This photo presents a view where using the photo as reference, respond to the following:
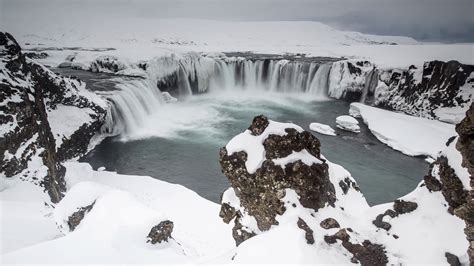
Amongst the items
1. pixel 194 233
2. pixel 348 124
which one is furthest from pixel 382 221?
pixel 348 124

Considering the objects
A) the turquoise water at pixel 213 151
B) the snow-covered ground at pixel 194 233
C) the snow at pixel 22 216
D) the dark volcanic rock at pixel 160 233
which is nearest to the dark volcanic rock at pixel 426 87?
the turquoise water at pixel 213 151

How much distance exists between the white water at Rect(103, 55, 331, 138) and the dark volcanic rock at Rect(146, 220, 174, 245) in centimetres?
1823

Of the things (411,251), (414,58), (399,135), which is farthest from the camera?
(414,58)

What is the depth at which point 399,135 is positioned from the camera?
71.9ft

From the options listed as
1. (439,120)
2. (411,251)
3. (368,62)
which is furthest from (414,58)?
(411,251)

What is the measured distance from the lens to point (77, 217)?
8.62 meters

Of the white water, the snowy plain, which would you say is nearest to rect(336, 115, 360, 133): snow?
the white water

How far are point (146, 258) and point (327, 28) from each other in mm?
127874

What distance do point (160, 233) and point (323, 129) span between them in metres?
17.8

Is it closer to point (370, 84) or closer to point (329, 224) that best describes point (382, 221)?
point (329, 224)

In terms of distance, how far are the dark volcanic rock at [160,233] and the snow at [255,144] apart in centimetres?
272

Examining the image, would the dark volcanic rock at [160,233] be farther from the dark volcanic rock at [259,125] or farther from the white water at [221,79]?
the white water at [221,79]

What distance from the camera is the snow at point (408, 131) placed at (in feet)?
65.3

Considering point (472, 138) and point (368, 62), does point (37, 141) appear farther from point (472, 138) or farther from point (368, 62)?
point (368, 62)
